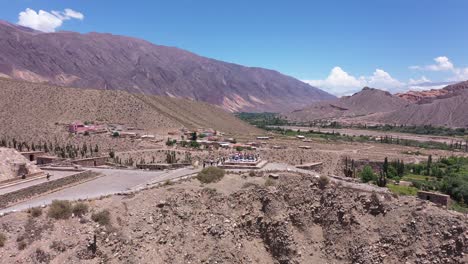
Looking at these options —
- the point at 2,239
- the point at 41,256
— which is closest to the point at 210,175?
the point at 41,256

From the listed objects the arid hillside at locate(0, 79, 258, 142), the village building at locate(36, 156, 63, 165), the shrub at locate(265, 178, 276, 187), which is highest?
the arid hillside at locate(0, 79, 258, 142)

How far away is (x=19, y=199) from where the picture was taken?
23078mm

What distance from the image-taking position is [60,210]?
2050 centimetres

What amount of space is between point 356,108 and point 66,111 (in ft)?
484

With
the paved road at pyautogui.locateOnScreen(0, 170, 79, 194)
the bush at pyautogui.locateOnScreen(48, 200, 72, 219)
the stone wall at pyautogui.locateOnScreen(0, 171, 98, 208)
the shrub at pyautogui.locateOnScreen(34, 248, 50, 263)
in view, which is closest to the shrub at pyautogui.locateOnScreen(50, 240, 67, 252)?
the shrub at pyautogui.locateOnScreen(34, 248, 50, 263)

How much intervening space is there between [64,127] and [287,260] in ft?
157

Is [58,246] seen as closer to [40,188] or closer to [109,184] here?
[40,188]

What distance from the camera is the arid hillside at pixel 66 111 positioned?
59688mm

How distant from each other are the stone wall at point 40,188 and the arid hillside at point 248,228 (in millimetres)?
2970

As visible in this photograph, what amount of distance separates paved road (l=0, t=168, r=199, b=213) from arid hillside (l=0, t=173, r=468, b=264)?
7.70 feet

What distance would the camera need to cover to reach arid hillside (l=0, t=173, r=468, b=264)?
771 inches

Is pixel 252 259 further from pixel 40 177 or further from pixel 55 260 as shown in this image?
pixel 40 177

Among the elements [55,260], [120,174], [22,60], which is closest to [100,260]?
[55,260]

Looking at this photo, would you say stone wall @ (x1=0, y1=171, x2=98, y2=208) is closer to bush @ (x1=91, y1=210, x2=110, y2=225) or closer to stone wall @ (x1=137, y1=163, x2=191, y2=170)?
stone wall @ (x1=137, y1=163, x2=191, y2=170)
